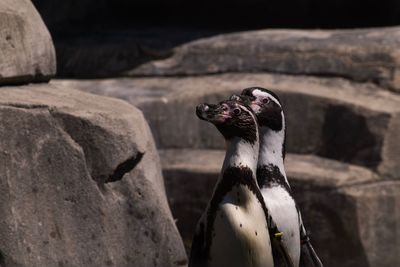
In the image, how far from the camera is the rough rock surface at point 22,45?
4.33m

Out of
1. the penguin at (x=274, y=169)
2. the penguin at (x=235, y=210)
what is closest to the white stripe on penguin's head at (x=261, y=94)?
the penguin at (x=274, y=169)

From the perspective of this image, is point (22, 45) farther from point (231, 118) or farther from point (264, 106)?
point (231, 118)

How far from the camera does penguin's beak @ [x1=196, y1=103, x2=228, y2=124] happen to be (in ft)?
11.4

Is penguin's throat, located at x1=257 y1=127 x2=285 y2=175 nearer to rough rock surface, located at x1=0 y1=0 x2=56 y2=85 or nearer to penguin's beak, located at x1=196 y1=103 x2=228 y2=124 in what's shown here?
Result: penguin's beak, located at x1=196 y1=103 x2=228 y2=124

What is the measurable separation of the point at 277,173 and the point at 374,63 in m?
1.87

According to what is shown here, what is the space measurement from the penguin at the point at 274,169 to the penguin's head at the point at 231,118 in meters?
0.37

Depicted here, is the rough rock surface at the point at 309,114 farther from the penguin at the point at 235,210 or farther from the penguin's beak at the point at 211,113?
the penguin's beak at the point at 211,113

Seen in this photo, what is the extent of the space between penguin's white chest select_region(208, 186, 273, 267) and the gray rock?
229cm

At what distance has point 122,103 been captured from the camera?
15.0 feet

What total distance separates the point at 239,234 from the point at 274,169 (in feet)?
1.87

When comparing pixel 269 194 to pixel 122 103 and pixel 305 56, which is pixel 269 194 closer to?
pixel 122 103

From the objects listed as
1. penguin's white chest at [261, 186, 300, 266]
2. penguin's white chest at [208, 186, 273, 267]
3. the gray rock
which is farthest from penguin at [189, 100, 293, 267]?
the gray rock

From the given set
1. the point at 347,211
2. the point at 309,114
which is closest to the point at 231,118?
the point at 347,211

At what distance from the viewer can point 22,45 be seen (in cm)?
440
